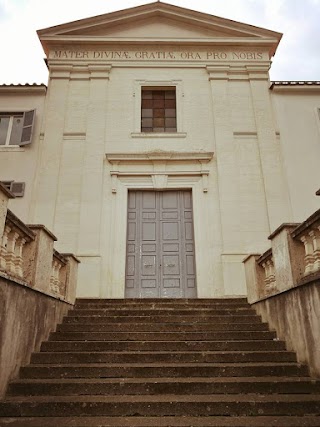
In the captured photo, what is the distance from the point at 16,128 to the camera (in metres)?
9.88

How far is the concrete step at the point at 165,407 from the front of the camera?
3.28 m

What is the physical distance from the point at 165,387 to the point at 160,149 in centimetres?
700

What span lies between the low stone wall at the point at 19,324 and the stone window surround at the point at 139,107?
618cm

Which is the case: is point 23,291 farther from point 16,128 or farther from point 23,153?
point 16,128

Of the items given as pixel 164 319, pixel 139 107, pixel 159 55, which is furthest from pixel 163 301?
pixel 159 55

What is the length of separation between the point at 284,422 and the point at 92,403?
1807mm

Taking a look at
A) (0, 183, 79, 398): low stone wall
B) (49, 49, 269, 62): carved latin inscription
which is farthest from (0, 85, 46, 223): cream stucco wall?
(0, 183, 79, 398): low stone wall

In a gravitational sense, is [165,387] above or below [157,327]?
below

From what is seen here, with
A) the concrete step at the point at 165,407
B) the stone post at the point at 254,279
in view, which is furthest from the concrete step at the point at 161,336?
the concrete step at the point at 165,407

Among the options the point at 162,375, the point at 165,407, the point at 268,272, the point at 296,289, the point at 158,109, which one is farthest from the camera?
the point at 158,109

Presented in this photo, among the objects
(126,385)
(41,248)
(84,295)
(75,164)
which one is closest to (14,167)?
(75,164)

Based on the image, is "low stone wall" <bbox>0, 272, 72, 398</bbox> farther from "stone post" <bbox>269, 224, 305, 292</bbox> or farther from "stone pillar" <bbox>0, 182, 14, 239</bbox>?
"stone post" <bbox>269, 224, 305, 292</bbox>

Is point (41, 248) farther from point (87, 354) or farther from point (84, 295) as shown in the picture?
point (84, 295)

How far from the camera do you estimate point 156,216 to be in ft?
30.4
